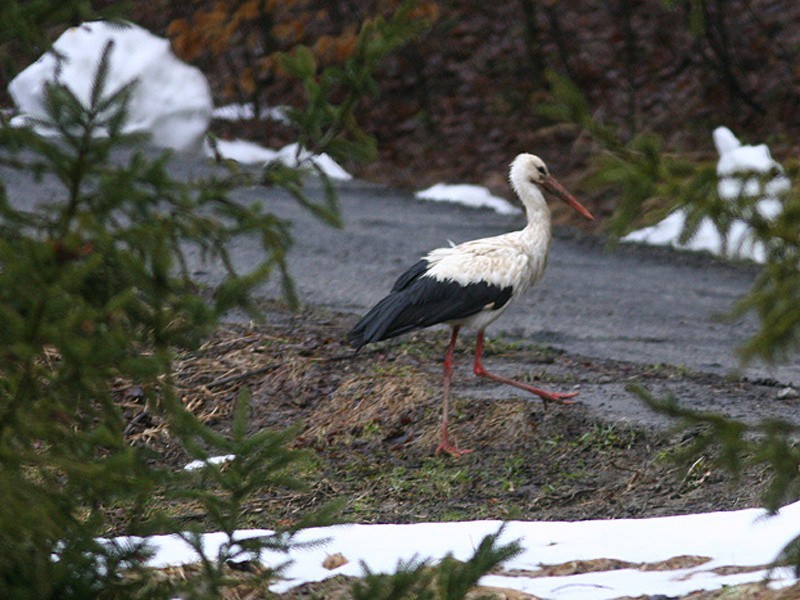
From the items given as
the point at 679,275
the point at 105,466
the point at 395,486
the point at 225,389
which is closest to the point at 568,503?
the point at 395,486

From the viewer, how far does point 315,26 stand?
850 inches

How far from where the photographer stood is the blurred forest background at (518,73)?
54.3ft

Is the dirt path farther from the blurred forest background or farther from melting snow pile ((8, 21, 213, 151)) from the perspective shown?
melting snow pile ((8, 21, 213, 151))

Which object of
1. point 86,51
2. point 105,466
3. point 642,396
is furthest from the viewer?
point 86,51

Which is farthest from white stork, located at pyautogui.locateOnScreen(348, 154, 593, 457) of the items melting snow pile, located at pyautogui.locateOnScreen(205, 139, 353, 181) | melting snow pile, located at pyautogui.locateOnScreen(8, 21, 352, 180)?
melting snow pile, located at pyautogui.locateOnScreen(8, 21, 352, 180)

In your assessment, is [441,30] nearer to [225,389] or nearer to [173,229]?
[225,389]

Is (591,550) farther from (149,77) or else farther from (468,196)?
(149,77)

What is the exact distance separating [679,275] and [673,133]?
4709 millimetres

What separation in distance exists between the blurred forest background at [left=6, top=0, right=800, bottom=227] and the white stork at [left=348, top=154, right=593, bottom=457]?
667cm

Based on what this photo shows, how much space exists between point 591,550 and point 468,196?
10.9 metres

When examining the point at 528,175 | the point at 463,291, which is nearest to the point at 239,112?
the point at 528,175

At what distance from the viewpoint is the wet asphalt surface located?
25.9 feet

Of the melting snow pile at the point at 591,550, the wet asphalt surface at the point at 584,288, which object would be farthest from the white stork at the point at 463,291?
the melting snow pile at the point at 591,550

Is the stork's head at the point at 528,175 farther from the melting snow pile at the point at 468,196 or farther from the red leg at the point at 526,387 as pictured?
the melting snow pile at the point at 468,196
